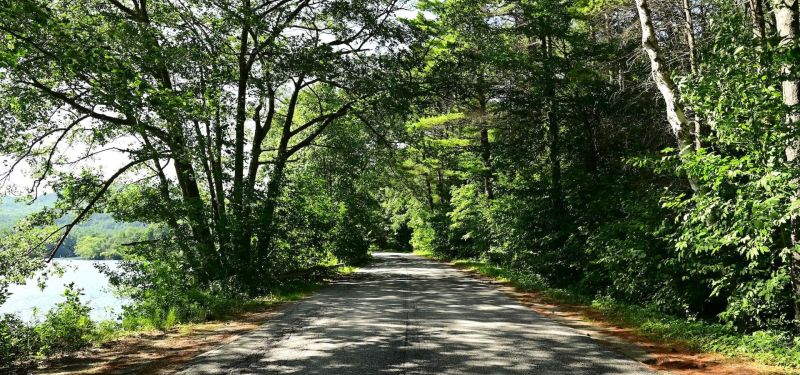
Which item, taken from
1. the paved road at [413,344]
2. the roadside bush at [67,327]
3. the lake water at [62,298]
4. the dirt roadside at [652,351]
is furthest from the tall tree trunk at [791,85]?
the lake water at [62,298]

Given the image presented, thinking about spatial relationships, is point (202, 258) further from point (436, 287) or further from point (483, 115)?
point (483, 115)

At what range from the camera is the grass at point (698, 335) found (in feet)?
19.2

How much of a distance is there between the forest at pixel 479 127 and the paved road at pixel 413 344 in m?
2.07

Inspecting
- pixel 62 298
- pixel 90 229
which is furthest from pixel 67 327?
pixel 90 229

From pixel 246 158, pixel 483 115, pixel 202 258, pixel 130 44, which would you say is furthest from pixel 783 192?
pixel 483 115

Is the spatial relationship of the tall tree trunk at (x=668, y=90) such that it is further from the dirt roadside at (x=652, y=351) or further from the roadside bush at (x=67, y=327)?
the roadside bush at (x=67, y=327)

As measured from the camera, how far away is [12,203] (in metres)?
14.5

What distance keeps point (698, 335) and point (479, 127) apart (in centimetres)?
1621

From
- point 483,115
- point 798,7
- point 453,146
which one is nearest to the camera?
point 798,7

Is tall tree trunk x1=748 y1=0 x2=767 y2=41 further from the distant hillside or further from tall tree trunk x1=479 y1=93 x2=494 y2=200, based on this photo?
tall tree trunk x1=479 y1=93 x2=494 y2=200

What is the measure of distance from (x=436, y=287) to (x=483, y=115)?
8972mm

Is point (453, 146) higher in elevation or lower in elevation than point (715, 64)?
higher

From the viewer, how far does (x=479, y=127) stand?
22.6 meters

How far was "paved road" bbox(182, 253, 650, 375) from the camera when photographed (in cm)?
590
